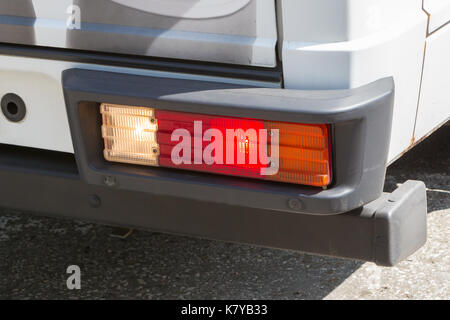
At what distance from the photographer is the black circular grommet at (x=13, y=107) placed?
2465 millimetres

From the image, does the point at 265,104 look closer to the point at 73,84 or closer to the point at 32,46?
the point at 73,84

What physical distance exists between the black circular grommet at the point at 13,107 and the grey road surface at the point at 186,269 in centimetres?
81

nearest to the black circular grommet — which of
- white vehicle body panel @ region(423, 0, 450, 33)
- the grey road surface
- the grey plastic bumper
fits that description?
the grey plastic bumper

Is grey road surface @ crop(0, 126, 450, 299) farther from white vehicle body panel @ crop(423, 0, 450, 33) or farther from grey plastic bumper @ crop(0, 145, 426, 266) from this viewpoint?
white vehicle body panel @ crop(423, 0, 450, 33)

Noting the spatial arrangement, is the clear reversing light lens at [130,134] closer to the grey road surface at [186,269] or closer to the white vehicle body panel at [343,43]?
the white vehicle body panel at [343,43]

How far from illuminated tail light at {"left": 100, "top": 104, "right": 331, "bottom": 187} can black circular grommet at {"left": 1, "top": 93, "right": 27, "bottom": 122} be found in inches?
15.4

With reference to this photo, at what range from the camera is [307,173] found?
2.05 m

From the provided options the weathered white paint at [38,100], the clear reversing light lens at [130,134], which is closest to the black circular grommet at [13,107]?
the weathered white paint at [38,100]

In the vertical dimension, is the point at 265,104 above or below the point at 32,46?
below

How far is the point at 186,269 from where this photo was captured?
3150 millimetres

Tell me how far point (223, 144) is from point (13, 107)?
0.78m
